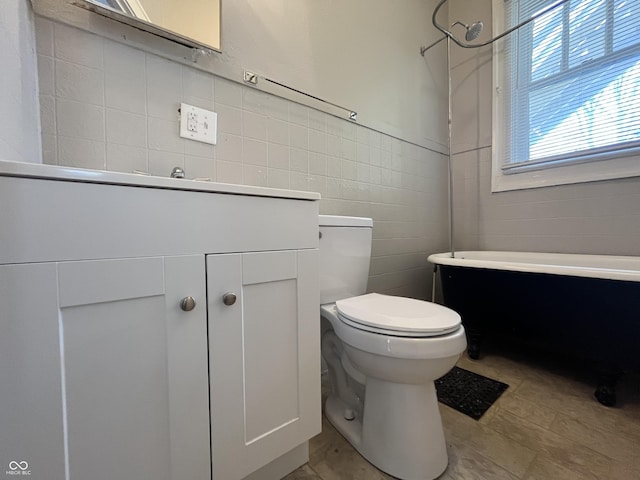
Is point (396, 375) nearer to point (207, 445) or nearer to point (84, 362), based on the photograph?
point (207, 445)

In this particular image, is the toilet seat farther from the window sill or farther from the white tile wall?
the window sill

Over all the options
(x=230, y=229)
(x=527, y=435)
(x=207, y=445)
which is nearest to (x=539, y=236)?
(x=527, y=435)

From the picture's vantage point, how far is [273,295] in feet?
2.33

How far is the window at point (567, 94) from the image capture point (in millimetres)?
1455

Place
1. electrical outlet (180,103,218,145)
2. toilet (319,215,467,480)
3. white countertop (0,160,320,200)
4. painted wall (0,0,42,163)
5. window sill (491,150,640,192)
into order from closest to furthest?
1. white countertop (0,160,320,200)
2. painted wall (0,0,42,163)
3. toilet (319,215,467,480)
4. electrical outlet (180,103,218,145)
5. window sill (491,150,640,192)

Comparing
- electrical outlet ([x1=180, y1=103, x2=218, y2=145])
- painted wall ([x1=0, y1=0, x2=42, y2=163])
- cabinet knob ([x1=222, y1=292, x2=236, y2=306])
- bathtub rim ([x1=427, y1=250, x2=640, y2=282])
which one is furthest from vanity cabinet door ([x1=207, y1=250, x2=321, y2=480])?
bathtub rim ([x1=427, y1=250, x2=640, y2=282])

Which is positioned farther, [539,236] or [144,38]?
[539,236]

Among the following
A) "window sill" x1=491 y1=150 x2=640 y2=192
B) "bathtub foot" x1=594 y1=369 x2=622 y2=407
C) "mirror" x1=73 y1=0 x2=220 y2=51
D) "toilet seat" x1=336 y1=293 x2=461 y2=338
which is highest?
"mirror" x1=73 y1=0 x2=220 y2=51

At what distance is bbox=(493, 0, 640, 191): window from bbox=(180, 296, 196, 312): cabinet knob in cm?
213

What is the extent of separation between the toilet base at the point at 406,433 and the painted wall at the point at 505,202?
1526mm

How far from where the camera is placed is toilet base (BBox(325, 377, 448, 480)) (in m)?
0.77

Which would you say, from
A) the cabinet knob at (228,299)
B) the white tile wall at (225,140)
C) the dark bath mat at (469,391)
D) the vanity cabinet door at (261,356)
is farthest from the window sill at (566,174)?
the cabinet knob at (228,299)

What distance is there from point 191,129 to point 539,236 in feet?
6.97
